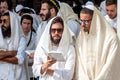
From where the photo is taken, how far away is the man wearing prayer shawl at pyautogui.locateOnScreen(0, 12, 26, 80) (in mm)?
6324

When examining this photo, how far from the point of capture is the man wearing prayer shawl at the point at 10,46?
6.32 m

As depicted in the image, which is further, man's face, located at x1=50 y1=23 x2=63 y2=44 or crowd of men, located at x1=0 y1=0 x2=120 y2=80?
man's face, located at x1=50 y1=23 x2=63 y2=44

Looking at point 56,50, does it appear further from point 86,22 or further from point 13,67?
point 13,67

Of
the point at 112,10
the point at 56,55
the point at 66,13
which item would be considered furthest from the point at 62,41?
the point at 66,13

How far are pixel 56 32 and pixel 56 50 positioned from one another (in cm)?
22

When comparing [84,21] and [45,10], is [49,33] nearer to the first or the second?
[84,21]

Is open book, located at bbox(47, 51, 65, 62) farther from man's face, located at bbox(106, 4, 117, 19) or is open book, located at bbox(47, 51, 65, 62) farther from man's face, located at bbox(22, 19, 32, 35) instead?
man's face, located at bbox(22, 19, 32, 35)

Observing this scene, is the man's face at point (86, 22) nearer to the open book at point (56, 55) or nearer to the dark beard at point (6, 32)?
the open book at point (56, 55)

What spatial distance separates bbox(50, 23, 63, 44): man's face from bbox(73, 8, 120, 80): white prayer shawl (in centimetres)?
26

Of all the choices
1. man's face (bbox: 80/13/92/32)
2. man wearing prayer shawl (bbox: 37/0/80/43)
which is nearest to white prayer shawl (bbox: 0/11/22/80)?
man wearing prayer shawl (bbox: 37/0/80/43)

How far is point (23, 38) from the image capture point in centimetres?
650

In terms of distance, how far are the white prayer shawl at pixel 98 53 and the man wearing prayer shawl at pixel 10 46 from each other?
1.26 meters

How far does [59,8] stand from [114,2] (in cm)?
88

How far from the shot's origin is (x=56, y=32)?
5.47 meters
